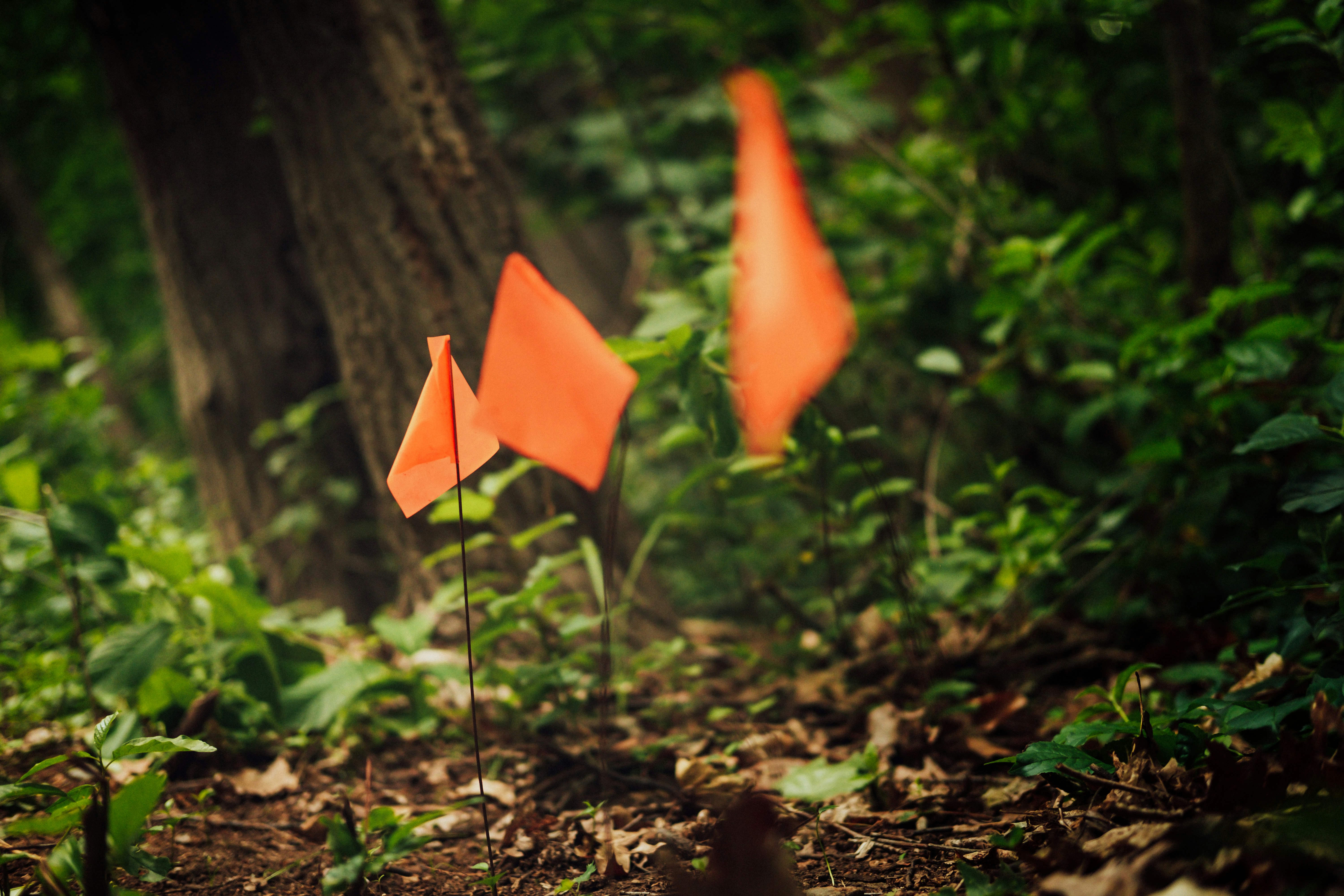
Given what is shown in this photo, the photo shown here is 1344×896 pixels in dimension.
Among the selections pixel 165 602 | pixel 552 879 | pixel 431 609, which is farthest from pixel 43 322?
pixel 552 879

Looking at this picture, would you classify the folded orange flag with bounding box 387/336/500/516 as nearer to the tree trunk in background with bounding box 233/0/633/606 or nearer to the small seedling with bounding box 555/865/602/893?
the small seedling with bounding box 555/865/602/893

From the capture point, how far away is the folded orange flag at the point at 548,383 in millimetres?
847

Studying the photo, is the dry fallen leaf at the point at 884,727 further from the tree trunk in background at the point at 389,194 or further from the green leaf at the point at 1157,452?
the tree trunk in background at the point at 389,194

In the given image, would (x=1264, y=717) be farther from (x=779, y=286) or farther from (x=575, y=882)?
(x=575, y=882)

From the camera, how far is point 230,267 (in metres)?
2.59

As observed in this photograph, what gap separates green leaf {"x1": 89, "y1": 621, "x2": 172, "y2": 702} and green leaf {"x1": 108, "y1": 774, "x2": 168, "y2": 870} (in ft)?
2.14

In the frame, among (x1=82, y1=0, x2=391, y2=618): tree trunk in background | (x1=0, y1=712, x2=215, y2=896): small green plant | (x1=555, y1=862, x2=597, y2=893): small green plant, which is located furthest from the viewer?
(x1=82, y1=0, x2=391, y2=618): tree trunk in background

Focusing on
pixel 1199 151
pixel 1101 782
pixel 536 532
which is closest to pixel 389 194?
pixel 536 532

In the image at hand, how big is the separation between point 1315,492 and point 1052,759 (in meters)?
0.59

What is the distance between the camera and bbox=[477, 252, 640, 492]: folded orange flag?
2.78 feet

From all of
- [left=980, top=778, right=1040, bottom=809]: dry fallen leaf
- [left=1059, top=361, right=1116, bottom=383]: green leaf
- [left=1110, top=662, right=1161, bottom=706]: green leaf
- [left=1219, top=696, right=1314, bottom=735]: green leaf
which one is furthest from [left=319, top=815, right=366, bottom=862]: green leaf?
[left=1059, top=361, right=1116, bottom=383]: green leaf

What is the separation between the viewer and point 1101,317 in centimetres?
196

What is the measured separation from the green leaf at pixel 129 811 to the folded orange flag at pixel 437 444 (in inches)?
16.6

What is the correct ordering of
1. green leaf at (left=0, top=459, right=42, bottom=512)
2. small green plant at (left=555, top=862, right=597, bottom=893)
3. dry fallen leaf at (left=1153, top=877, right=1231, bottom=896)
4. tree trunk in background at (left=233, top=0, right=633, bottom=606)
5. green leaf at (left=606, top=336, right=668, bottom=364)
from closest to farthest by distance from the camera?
1. dry fallen leaf at (left=1153, top=877, right=1231, bottom=896)
2. small green plant at (left=555, top=862, right=597, bottom=893)
3. green leaf at (left=606, top=336, right=668, bottom=364)
4. green leaf at (left=0, top=459, right=42, bottom=512)
5. tree trunk in background at (left=233, top=0, right=633, bottom=606)
